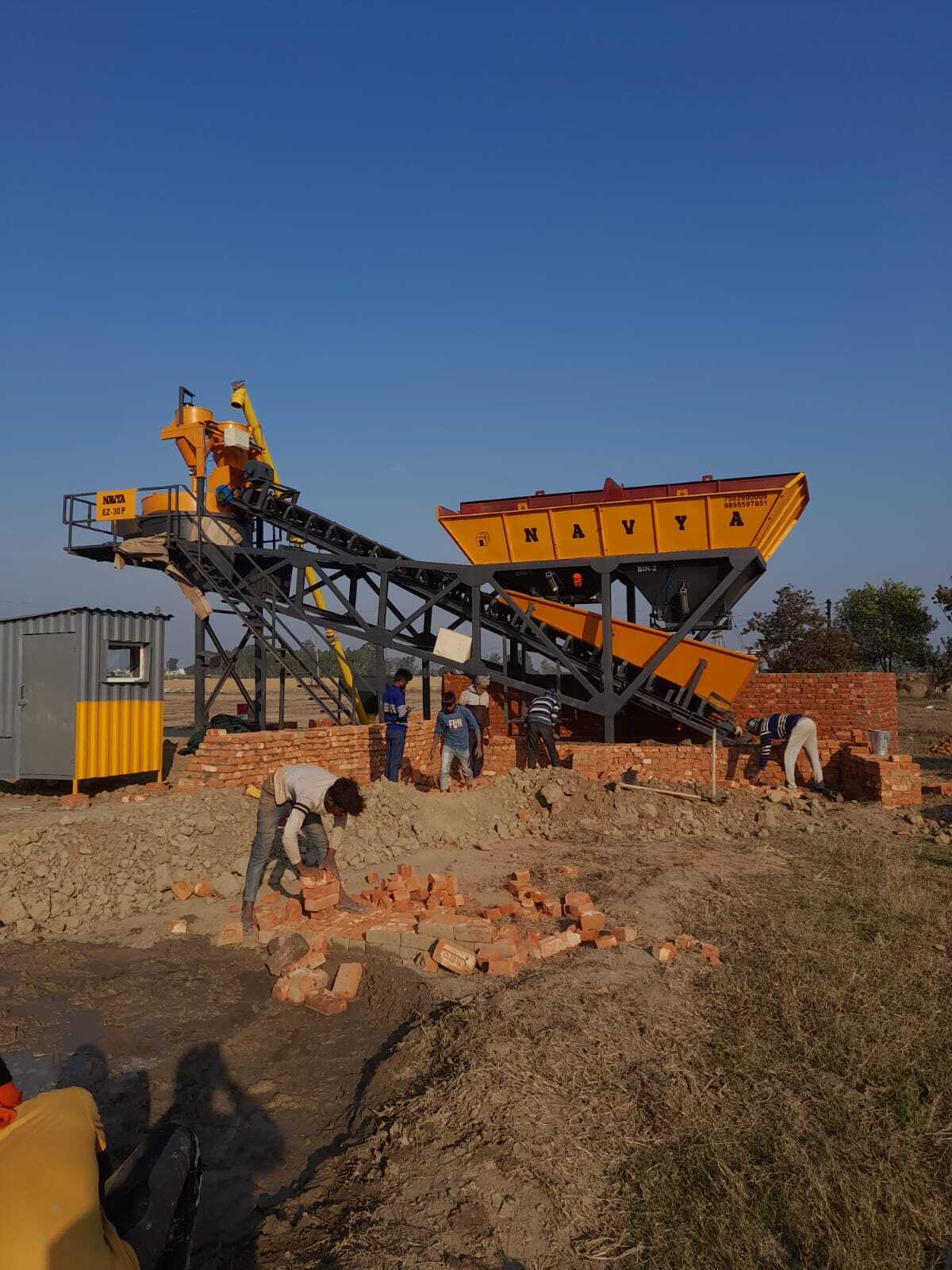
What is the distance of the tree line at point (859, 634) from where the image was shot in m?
24.4

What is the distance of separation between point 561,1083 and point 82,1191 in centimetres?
258

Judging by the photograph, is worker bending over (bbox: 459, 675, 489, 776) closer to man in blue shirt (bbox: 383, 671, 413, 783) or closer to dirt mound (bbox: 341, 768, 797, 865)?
dirt mound (bbox: 341, 768, 797, 865)

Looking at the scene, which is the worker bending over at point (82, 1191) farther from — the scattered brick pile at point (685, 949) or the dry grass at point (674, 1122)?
the scattered brick pile at point (685, 949)

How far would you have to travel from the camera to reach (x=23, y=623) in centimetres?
1116

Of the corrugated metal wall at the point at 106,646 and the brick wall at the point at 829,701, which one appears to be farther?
the brick wall at the point at 829,701

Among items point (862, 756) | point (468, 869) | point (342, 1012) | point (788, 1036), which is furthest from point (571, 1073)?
point (862, 756)

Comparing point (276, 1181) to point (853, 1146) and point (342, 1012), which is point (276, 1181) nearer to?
point (342, 1012)

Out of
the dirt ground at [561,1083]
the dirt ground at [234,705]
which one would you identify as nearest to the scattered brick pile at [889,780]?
the dirt ground at [561,1083]

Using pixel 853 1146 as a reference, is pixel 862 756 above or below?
above

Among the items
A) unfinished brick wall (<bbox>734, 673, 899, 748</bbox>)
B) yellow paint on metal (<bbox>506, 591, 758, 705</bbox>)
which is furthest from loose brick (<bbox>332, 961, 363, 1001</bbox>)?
unfinished brick wall (<bbox>734, 673, 899, 748</bbox>)

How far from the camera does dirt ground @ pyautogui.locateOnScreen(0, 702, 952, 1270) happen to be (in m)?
2.86

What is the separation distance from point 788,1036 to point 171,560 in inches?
485

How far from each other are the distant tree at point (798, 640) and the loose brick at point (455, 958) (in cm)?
2140

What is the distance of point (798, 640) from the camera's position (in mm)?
24984
